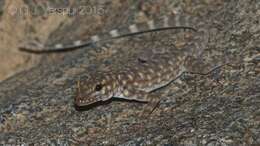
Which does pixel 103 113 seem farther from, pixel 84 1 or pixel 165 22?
pixel 84 1

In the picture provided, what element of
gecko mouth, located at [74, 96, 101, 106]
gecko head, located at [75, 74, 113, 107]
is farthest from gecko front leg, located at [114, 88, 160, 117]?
gecko mouth, located at [74, 96, 101, 106]

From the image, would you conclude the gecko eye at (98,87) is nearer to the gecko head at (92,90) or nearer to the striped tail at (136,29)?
the gecko head at (92,90)

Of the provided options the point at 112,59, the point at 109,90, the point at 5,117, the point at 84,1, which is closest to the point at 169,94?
the point at 109,90

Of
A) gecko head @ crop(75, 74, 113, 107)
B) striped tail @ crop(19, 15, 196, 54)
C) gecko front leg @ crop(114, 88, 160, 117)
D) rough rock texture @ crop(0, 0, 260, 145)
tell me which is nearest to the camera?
rough rock texture @ crop(0, 0, 260, 145)

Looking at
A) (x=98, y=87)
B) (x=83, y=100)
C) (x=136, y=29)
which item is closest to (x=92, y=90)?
(x=98, y=87)

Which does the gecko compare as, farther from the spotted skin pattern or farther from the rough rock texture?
the rough rock texture

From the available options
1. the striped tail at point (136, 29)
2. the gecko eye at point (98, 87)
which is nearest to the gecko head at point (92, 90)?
the gecko eye at point (98, 87)
